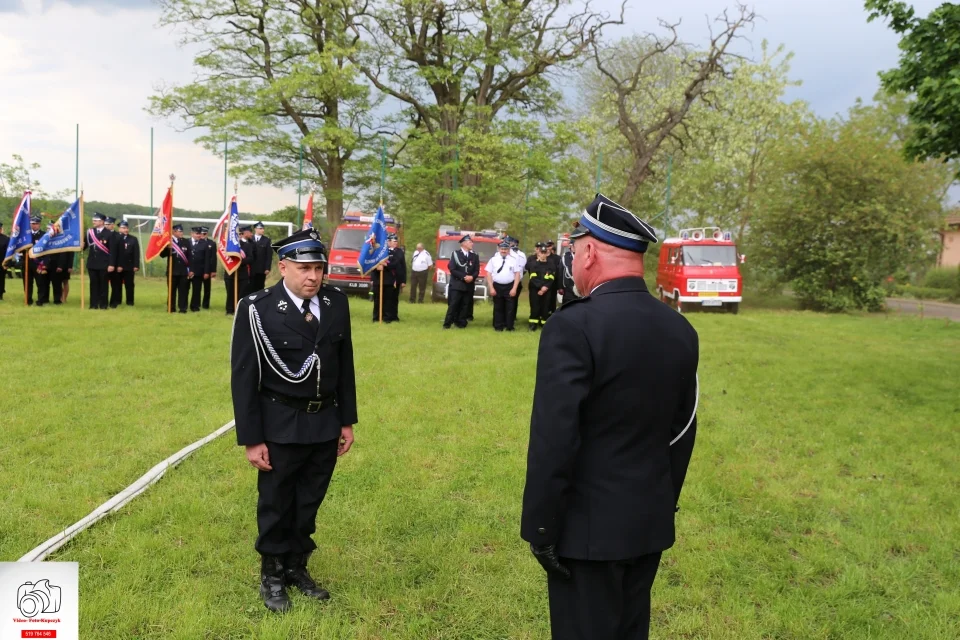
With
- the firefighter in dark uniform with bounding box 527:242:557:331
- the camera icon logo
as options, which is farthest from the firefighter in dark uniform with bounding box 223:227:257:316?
the camera icon logo

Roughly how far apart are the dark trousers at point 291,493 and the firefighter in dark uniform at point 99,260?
1383cm

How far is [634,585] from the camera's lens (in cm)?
265

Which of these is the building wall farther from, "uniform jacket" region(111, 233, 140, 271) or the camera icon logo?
the camera icon logo

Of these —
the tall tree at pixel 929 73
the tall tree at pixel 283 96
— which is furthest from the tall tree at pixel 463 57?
the tall tree at pixel 929 73

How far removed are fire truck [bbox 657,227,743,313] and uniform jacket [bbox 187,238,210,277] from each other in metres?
13.4

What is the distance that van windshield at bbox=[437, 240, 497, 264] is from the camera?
70.4 ft

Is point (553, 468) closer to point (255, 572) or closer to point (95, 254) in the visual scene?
point (255, 572)

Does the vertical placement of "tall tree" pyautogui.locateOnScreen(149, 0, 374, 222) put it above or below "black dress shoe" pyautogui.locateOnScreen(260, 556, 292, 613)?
above

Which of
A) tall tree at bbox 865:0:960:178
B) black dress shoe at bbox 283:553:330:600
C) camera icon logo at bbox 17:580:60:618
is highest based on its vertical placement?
tall tree at bbox 865:0:960:178

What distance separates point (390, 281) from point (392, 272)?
0.75 feet

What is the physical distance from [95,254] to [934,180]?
26.8m

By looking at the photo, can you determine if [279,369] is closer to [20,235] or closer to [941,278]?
[20,235]

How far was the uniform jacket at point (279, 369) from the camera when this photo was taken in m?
3.70

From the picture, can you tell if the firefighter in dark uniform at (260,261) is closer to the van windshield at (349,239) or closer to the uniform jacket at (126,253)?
the uniform jacket at (126,253)
